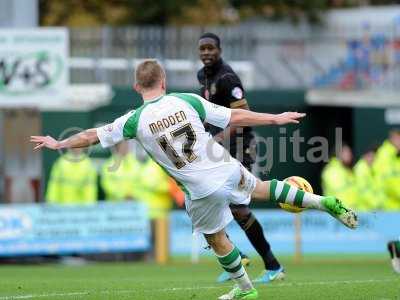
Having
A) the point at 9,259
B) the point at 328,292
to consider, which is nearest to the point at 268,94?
the point at 9,259

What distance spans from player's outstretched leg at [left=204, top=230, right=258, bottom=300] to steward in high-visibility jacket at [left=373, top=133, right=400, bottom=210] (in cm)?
1238

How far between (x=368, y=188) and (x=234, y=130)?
10274 mm

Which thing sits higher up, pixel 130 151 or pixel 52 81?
pixel 52 81

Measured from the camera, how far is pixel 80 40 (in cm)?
2706

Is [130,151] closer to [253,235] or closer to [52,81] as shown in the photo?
[52,81]

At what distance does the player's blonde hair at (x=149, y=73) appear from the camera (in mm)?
9031

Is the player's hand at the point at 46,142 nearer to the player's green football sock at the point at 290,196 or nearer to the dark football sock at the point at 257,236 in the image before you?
the player's green football sock at the point at 290,196

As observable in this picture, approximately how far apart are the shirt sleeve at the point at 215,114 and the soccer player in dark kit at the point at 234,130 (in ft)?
7.61

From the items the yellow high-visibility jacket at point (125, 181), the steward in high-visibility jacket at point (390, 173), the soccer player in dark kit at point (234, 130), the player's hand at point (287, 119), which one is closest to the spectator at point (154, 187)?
the yellow high-visibility jacket at point (125, 181)

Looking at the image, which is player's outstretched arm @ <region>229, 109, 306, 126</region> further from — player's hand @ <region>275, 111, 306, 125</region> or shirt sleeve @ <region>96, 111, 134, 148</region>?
shirt sleeve @ <region>96, 111, 134, 148</region>

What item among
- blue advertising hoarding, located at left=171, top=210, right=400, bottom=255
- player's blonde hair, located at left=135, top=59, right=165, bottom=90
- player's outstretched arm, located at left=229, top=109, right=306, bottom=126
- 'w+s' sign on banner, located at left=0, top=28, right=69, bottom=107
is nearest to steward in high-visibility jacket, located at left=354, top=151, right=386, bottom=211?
blue advertising hoarding, located at left=171, top=210, right=400, bottom=255

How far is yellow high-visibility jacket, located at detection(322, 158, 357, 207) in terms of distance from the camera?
869 inches

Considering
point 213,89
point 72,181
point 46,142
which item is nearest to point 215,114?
point 46,142

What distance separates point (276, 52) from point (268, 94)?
18.3 feet
